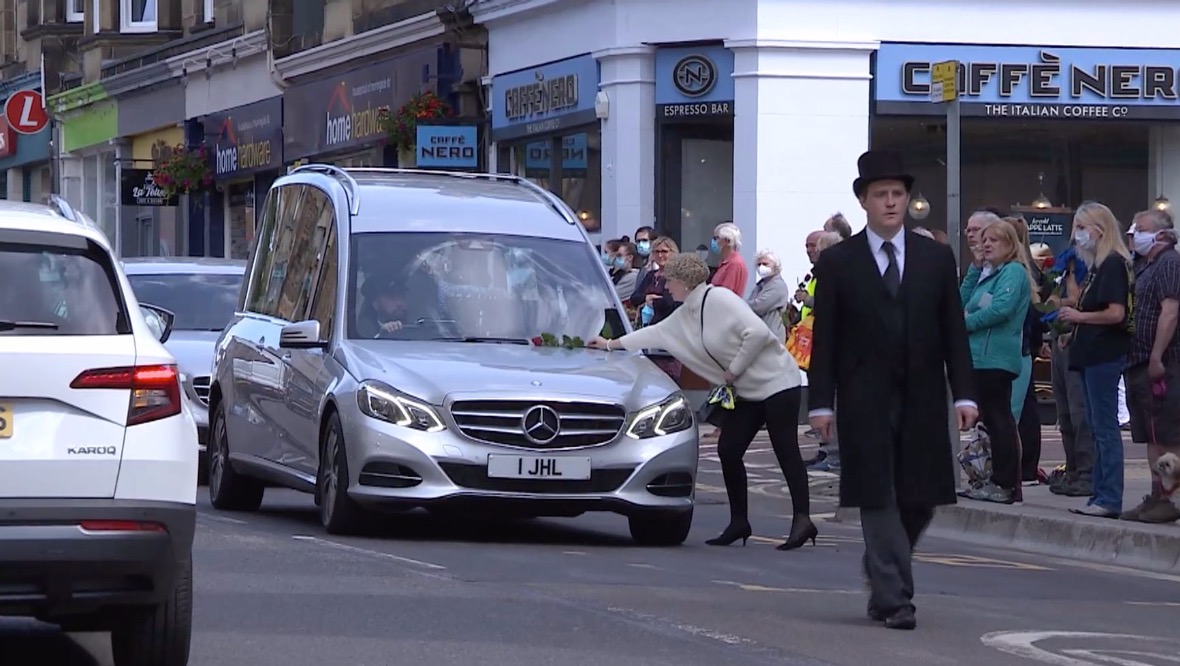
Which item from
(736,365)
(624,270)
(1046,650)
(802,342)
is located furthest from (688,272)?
(624,270)

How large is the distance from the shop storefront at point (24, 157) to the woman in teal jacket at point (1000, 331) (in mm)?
38213

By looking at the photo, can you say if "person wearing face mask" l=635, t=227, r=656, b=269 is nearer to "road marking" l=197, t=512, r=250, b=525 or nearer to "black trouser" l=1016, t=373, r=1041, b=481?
"black trouser" l=1016, t=373, r=1041, b=481

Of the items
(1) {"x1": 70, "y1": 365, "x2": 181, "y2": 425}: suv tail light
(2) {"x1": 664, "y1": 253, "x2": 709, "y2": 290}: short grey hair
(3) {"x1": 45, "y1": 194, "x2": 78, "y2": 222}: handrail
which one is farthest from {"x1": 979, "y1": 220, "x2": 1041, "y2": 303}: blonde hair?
(1) {"x1": 70, "y1": 365, "x2": 181, "y2": 425}: suv tail light

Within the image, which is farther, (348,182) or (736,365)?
(348,182)

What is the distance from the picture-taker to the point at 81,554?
280 inches

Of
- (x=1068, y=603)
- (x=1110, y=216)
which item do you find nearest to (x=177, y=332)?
(x=1110, y=216)

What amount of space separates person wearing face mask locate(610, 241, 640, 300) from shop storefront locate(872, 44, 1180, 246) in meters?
3.80

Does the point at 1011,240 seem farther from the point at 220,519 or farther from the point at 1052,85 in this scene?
the point at 1052,85

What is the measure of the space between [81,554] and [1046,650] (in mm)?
3928

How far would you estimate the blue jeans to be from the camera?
13.8 meters

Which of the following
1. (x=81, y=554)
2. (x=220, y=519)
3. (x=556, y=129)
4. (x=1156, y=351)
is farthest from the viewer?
(x=556, y=129)

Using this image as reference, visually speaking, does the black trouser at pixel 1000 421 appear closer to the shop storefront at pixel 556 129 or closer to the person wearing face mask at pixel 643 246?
the person wearing face mask at pixel 643 246

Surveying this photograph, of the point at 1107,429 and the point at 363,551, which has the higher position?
the point at 1107,429

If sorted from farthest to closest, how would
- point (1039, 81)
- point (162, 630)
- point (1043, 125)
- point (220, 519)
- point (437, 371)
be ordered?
1. point (1043, 125)
2. point (1039, 81)
3. point (220, 519)
4. point (437, 371)
5. point (162, 630)
